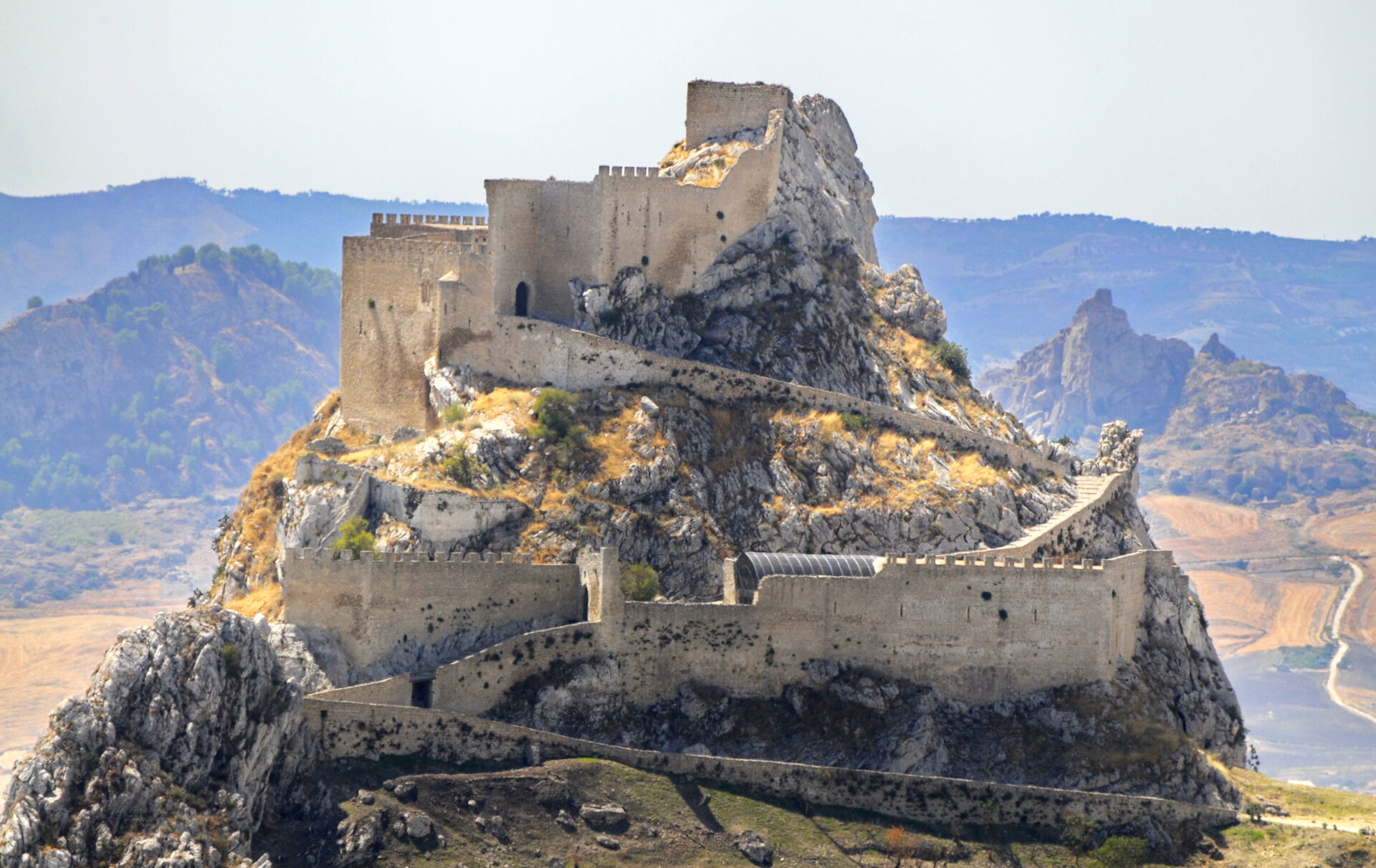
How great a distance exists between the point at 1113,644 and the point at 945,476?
61.5 feet

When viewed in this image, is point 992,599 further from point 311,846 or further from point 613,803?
point 311,846

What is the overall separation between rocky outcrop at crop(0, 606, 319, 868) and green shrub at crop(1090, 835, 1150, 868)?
2785cm

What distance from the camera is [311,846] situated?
2183 inches

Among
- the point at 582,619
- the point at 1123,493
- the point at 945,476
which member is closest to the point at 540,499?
the point at 582,619

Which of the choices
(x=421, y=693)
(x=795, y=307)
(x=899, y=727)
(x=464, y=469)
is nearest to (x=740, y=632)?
(x=899, y=727)

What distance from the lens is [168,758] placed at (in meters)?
54.2

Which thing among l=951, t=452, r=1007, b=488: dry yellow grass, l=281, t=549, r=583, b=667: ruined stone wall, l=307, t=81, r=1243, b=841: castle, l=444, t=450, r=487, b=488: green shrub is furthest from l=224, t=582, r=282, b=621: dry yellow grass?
l=951, t=452, r=1007, b=488: dry yellow grass

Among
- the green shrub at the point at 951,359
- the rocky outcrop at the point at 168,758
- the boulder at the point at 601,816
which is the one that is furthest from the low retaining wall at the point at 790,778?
the green shrub at the point at 951,359

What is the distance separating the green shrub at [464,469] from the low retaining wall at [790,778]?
1910 centimetres

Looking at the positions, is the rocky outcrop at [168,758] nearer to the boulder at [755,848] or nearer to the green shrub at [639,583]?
the boulder at [755,848]

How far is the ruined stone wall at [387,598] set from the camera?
65.4 meters

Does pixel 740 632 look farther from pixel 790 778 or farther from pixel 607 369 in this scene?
pixel 607 369

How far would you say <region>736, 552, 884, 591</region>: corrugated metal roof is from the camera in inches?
2689

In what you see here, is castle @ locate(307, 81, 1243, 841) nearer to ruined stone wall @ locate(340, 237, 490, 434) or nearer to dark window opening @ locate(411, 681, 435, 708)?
dark window opening @ locate(411, 681, 435, 708)
